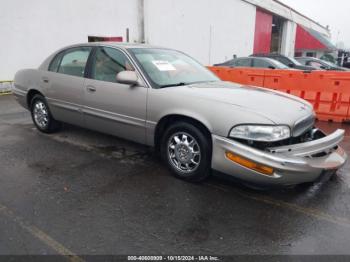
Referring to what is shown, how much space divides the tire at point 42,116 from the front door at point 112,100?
109cm

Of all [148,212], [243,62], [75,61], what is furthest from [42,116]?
[243,62]

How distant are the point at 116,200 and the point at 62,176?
0.96 metres

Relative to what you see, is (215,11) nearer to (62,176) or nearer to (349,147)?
(349,147)

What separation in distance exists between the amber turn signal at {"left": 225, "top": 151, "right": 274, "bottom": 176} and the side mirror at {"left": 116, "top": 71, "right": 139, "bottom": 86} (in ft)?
4.99

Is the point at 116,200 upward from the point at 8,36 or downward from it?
downward

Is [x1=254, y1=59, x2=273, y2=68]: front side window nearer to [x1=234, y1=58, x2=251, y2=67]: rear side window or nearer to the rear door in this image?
[x1=234, y1=58, x2=251, y2=67]: rear side window

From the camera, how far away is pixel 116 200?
3318mm

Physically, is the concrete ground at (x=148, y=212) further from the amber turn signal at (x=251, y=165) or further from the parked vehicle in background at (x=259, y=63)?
the parked vehicle in background at (x=259, y=63)

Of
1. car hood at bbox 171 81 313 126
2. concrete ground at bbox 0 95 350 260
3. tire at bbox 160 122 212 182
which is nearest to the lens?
concrete ground at bbox 0 95 350 260

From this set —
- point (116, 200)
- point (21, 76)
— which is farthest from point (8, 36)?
point (116, 200)

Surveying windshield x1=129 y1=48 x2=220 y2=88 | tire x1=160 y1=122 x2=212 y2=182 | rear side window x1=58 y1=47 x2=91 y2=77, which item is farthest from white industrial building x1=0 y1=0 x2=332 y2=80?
tire x1=160 y1=122 x2=212 y2=182

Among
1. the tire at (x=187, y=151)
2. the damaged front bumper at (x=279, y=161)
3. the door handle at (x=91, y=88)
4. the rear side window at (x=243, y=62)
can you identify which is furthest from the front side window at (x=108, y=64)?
the rear side window at (x=243, y=62)

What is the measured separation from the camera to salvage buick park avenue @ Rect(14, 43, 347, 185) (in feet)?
10.4

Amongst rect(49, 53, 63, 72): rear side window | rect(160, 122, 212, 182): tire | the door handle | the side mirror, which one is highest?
rect(49, 53, 63, 72): rear side window
